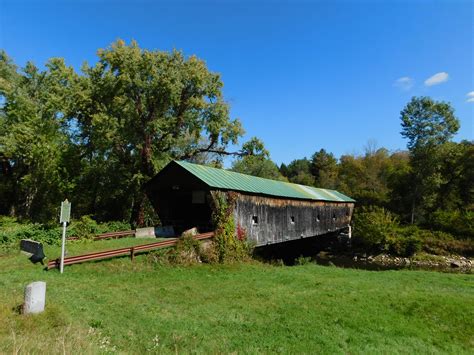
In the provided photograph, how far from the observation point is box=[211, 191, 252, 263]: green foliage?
1638 cm

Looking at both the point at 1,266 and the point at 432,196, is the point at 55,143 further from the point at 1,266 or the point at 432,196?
the point at 432,196

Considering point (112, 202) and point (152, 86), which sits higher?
point (152, 86)

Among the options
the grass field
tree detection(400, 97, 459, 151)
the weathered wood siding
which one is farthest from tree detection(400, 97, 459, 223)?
the grass field

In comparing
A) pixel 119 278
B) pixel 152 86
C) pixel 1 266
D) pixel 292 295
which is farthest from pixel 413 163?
pixel 1 266

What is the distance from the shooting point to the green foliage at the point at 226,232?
53.7 ft

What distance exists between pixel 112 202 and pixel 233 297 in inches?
893

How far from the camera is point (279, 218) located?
22.1 m

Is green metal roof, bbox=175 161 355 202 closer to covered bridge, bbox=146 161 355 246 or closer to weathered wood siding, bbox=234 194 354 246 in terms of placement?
covered bridge, bbox=146 161 355 246

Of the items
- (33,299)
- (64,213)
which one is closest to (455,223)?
(64,213)

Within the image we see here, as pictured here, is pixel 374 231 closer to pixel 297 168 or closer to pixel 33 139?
pixel 33 139

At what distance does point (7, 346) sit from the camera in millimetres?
5371

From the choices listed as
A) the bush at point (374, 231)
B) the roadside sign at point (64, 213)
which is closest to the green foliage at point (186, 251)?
the roadside sign at point (64, 213)

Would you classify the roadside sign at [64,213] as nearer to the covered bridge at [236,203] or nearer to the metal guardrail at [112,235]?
the metal guardrail at [112,235]

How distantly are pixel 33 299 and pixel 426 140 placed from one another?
4370 cm
